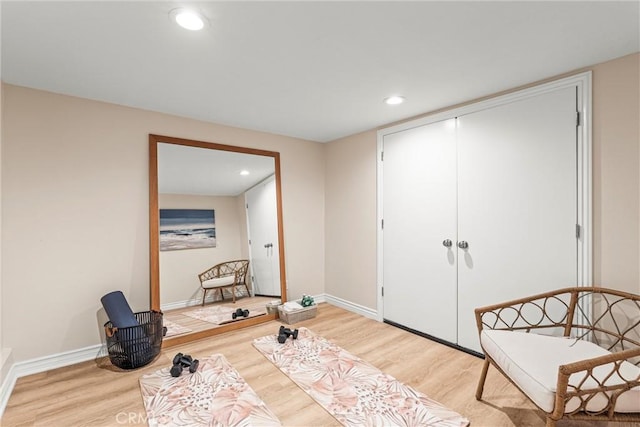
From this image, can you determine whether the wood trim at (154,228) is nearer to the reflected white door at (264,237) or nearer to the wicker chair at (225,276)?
the wicker chair at (225,276)

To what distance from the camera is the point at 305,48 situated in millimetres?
1748

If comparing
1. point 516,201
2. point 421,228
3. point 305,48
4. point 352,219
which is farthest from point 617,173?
point 352,219

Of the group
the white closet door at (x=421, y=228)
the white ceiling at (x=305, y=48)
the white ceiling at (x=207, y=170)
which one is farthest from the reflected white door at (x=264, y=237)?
the white closet door at (x=421, y=228)

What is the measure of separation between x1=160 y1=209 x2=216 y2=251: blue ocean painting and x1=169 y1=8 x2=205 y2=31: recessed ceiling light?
177 cm

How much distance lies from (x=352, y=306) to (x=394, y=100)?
2401 millimetres

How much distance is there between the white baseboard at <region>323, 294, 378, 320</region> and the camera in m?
3.44

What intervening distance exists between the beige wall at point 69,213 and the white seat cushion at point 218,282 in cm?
53

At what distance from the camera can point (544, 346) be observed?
1.72m

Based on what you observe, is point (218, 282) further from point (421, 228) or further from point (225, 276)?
point (421, 228)

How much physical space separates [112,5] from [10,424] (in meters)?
2.35

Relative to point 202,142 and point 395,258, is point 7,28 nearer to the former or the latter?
point 202,142

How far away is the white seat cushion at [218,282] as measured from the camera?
3023 millimetres

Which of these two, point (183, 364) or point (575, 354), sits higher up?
point (575, 354)

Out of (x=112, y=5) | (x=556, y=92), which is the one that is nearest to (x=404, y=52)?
(x=556, y=92)
